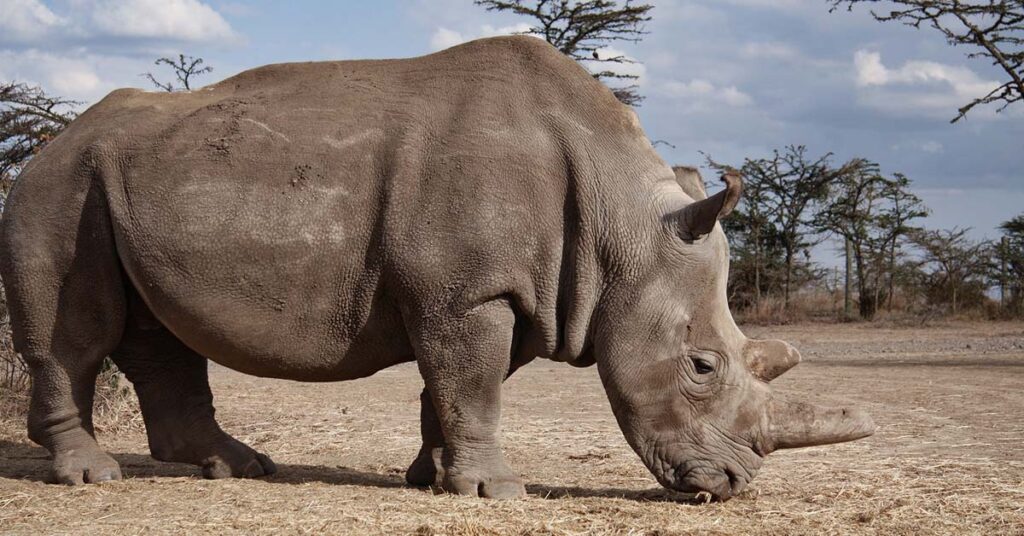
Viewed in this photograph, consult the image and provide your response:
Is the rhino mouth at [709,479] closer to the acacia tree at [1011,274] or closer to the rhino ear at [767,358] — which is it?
the rhino ear at [767,358]

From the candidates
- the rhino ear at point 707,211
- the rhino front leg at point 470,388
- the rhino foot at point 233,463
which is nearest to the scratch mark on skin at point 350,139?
the rhino front leg at point 470,388

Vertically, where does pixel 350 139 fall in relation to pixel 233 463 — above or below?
above

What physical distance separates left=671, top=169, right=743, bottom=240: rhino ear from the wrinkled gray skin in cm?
1

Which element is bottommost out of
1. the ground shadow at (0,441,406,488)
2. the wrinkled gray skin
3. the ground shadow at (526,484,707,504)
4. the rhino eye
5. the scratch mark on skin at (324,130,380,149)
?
the ground shadow at (526,484,707,504)

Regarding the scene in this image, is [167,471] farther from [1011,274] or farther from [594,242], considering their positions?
[1011,274]

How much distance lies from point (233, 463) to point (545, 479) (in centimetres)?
173

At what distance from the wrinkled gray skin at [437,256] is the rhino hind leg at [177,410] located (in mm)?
513

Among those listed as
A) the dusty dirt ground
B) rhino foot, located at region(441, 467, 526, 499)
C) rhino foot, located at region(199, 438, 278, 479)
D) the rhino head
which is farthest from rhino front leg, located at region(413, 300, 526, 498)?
rhino foot, located at region(199, 438, 278, 479)

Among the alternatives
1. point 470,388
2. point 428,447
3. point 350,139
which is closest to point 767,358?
point 470,388

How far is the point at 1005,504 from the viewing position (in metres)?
5.88

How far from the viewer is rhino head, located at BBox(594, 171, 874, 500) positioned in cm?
581

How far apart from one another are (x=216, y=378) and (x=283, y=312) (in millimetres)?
7169

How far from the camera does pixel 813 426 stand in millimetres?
5785

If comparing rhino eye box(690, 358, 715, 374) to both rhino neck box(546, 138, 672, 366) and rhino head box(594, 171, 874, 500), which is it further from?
rhino neck box(546, 138, 672, 366)
